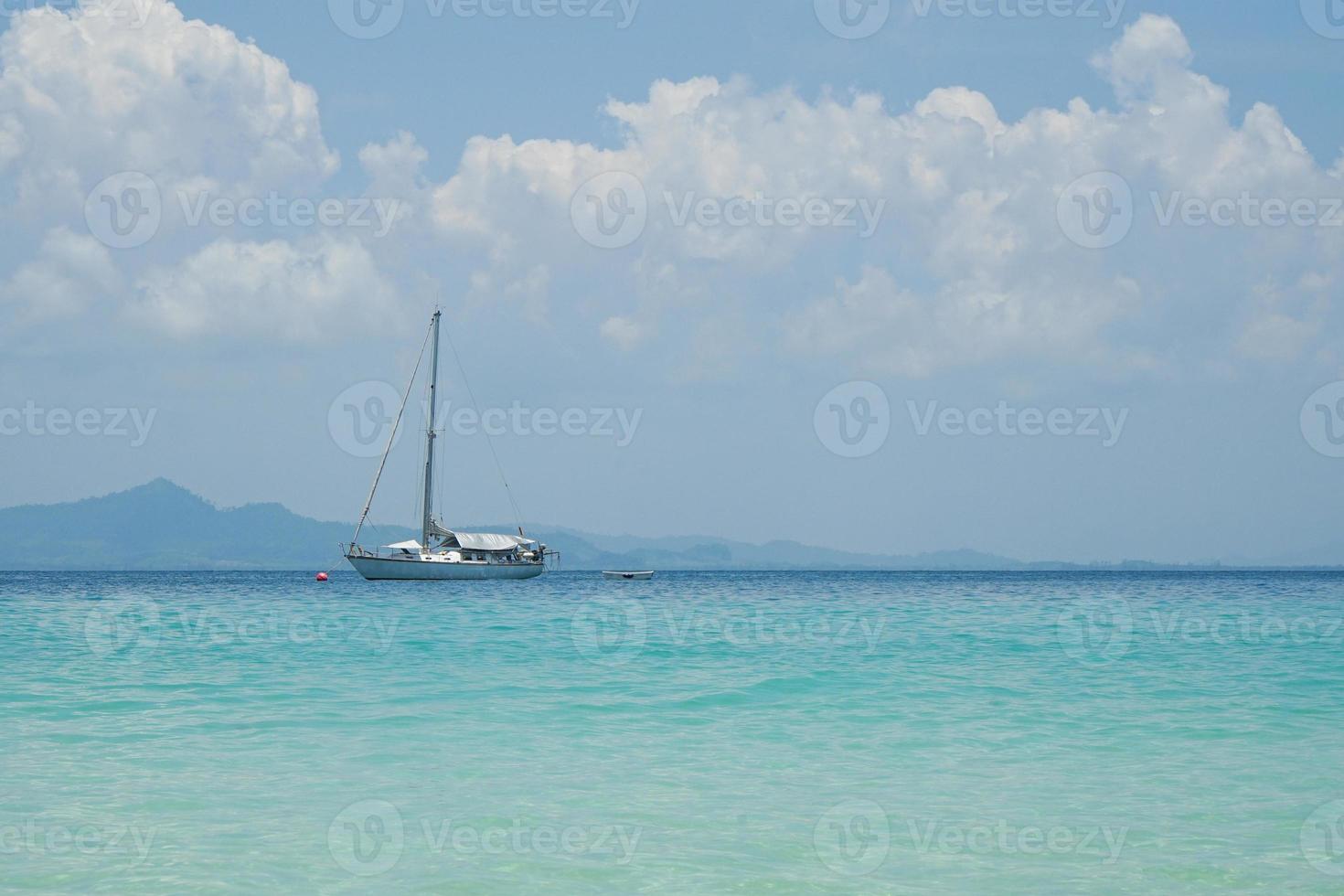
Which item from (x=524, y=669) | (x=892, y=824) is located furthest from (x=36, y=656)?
(x=892, y=824)

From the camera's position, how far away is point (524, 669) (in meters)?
27.5
